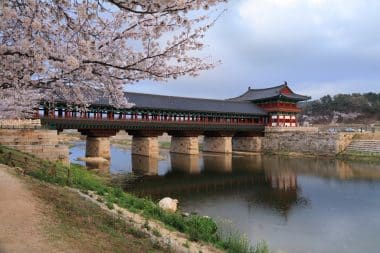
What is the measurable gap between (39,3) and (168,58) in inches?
74.8

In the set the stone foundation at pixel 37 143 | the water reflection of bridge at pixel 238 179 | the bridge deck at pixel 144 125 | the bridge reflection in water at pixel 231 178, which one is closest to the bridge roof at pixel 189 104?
the bridge deck at pixel 144 125

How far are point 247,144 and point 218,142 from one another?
15.9ft

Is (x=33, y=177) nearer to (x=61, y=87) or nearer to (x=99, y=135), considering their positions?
(x=61, y=87)

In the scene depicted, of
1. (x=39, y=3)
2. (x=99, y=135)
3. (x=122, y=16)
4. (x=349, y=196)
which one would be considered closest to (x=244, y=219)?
(x=349, y=196)

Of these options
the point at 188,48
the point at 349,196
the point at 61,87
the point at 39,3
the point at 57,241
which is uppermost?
the point at 39,3

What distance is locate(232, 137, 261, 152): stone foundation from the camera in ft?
137

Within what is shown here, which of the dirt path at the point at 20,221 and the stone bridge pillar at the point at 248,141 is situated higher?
the dirt path at the point at 20,221

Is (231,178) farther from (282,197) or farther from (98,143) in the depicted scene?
(98,143)

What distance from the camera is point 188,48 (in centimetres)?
520

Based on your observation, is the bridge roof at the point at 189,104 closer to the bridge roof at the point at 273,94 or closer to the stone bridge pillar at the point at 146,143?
the bridge roof at the point at 273,94

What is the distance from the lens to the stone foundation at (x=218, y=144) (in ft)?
127

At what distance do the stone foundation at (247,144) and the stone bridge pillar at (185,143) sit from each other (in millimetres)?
8060

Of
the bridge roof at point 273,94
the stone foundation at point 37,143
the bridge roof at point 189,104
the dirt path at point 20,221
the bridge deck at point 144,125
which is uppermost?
the bridge roof at point 273,94

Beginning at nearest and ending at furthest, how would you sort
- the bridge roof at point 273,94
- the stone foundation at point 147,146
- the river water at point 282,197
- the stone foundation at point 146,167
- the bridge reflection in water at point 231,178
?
the river water at point 282,197
the bridge reflection in water at point 231,178
the stone foundation at point 146,167
the stone foundation at point 147,146
the bridge roof at point 273,94
